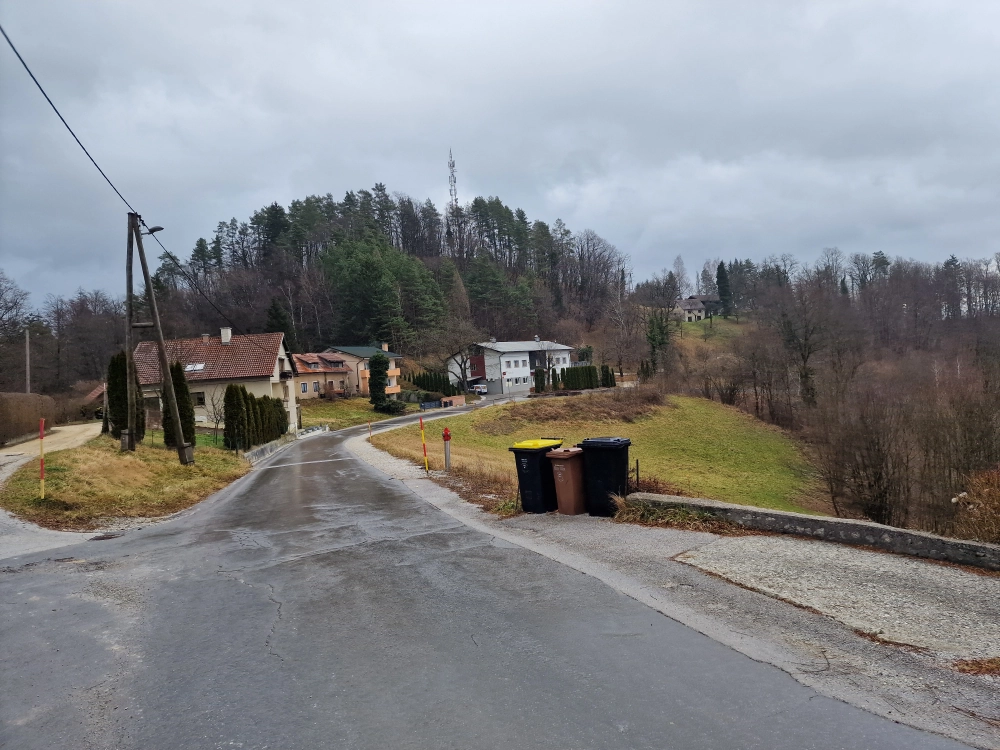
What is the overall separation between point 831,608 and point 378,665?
3811mm

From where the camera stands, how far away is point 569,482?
34.2 feet

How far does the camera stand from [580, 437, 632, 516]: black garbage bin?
10117 mm

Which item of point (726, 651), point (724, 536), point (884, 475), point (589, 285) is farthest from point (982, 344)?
point (589, 285)

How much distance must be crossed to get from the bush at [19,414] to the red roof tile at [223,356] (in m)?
11.9

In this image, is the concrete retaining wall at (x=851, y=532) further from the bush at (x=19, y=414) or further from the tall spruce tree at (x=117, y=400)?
the bush at (x=19, y=414)

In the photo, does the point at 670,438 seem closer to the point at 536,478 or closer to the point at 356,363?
the point at 536,478

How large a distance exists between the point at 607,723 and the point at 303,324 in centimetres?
8824

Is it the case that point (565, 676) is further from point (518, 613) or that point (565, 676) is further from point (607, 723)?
point (518, 613)

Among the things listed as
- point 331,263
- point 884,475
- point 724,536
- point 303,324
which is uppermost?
point 331,263

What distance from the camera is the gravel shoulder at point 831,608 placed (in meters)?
4.15

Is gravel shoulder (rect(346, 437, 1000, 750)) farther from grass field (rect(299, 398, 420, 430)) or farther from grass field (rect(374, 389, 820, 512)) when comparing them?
grass field (rect(299, 398, 420, 430))

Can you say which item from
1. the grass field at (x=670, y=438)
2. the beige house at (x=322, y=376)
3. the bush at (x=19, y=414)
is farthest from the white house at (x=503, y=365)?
the bush at (x=19, y=414)

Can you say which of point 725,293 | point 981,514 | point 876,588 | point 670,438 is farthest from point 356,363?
point 725,293

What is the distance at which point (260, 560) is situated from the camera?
8.69m
